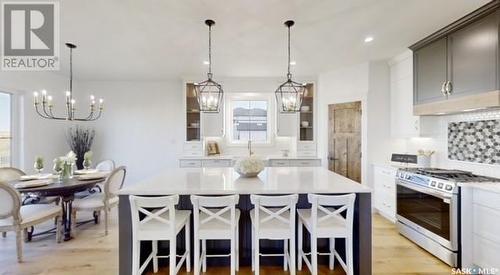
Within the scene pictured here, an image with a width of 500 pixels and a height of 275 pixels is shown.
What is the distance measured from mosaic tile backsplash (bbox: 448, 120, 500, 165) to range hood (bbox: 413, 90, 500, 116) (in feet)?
0.95

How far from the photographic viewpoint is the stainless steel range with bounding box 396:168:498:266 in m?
2.73

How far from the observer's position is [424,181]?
10.2ft

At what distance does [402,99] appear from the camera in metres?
4.31

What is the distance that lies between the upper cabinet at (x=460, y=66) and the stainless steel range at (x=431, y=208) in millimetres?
886

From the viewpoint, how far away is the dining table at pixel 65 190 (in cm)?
318

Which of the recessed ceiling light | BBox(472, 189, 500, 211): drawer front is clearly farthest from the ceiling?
BBox(472, 189, 500, 211): drawer front

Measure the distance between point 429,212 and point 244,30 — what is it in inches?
126

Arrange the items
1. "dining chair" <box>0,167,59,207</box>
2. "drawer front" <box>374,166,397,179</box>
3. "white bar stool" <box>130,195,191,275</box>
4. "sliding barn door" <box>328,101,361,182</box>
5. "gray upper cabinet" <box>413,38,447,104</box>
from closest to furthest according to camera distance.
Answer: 1. "white bar stool" <box>130,195,191,275</box>
2. "gray upper cabinet" <box>413,38,447,104</box>
3. "dining chair" <box>0,167,59,207</box>
4. "drawer front" <box>374,166,397,179</box>
5. "sliding barn door" <box>328,101,361,182</box>

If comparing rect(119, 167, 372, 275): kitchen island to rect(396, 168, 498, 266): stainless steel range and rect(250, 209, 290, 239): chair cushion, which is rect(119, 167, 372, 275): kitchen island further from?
rect(396, 168, 498, 266): stainless steel range

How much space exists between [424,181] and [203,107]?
2.87 m

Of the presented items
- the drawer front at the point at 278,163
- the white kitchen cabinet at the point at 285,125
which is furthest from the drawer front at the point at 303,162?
the white kitchen cabinet at the point at 285,125

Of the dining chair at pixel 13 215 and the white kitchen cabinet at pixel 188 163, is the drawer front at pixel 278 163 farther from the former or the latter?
the dining chair at pixel 13 215

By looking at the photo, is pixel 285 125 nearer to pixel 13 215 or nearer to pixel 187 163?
pixel 187 163

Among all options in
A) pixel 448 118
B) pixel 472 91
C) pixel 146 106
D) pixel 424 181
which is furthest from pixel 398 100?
pixel 146 106
